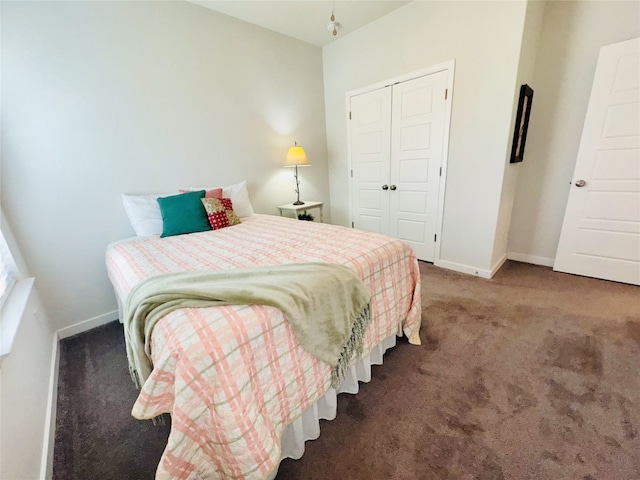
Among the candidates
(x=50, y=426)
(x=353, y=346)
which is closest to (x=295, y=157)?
(x=353, y=346)

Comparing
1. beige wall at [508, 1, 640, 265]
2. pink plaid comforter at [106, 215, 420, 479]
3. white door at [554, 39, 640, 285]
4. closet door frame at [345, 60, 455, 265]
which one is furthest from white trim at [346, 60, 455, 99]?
pink plaid comforter at [106, 215, 420, 479]

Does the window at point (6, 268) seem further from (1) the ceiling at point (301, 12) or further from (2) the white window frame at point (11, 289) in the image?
(1) the ceiling at point (301, 12)

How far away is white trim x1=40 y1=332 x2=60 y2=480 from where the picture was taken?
1.10 meters

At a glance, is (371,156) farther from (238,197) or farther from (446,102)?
(238,197)

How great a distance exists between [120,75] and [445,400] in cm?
324

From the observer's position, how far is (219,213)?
7.61 feet

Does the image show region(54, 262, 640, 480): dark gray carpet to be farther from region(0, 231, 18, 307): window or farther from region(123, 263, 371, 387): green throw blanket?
region(0, 231, 18, 307): window

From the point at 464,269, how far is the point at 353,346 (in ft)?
6.89

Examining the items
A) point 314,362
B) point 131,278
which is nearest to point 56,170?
point 131,278

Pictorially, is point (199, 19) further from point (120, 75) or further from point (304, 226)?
point (304, 226)

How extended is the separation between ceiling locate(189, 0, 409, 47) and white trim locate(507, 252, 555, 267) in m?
3.01

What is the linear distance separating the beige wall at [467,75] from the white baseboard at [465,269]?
0.01m

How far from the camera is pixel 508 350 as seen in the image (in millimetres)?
1702

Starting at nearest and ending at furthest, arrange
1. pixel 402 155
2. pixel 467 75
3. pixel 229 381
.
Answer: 1. pixel 229 381
2. pixel 467 75
3. pixel 402 155
